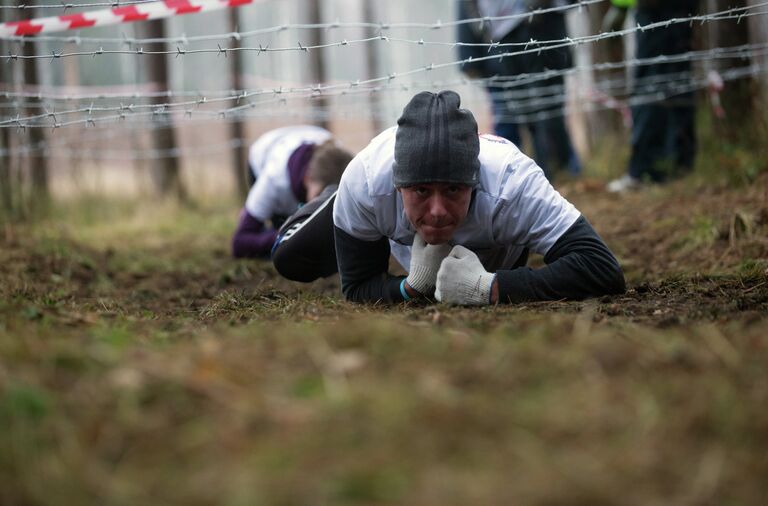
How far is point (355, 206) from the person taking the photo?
332cm

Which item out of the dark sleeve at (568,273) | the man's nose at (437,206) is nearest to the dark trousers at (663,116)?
the dark sleeve at (568,273)

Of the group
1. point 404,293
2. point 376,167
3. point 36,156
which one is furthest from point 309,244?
point 36,156

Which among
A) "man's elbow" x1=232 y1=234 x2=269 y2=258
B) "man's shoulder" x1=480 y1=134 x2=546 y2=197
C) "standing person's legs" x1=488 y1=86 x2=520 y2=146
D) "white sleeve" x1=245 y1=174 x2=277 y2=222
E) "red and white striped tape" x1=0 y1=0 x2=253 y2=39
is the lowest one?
"man's elbow" x1=232 y1=234 x2=269 y2=258

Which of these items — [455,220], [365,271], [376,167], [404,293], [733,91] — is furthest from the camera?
[733,91]

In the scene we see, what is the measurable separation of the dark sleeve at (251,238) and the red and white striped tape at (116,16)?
1721 millimetres

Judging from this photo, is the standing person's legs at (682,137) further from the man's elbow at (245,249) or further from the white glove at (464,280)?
the white glove at (464,280)

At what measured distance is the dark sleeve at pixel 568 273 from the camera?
3242 millimetres

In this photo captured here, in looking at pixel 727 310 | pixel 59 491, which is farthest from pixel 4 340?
pixel 727 310

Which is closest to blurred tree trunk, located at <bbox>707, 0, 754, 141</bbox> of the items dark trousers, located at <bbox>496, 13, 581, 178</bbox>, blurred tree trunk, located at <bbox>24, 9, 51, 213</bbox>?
dark trousers, located at <bbox>496, 13, 581, 178</bbox>

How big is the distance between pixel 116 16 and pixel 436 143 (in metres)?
1.95

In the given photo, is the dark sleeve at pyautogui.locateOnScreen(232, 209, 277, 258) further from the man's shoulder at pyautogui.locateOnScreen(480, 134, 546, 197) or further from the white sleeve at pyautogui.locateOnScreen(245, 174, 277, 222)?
the man's shoulder at pyautogui.locateOnScreen(480, 134, 546, 197)

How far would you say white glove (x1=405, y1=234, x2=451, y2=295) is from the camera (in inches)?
133

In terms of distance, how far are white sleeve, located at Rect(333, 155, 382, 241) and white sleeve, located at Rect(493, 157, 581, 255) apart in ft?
1.60

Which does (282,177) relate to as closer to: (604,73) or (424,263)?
(424,263)
